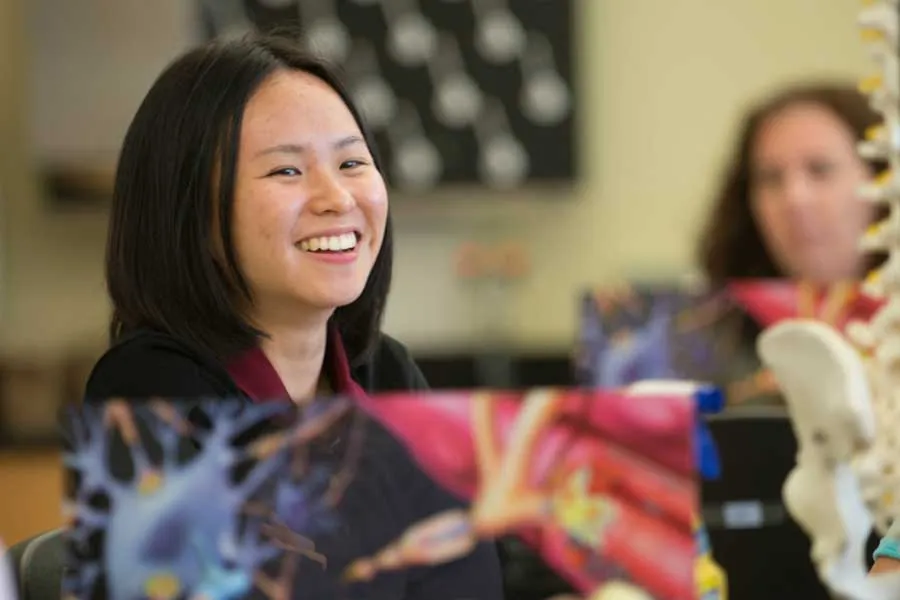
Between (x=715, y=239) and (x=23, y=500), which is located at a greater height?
(x=715, y=239)

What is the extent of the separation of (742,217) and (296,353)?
4.81ft

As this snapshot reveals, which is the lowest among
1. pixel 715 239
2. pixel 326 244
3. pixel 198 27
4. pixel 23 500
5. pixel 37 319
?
pixel 23 500

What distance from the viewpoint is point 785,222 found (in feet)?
7.38

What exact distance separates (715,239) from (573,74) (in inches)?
66.5

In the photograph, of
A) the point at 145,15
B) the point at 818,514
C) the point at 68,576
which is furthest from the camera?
the point at 145,15

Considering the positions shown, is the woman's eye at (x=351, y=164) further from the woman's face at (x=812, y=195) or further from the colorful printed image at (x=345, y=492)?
the woman's face at (x=812, y=195)

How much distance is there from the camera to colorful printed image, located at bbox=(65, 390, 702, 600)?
71 centimetres

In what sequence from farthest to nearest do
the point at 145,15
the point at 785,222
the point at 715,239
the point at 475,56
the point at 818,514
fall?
the point at 475,56
the point at 145,15
the point at 715,239
the point at 785,222
the point at 818,514

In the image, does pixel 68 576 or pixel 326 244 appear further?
pixel 326 244

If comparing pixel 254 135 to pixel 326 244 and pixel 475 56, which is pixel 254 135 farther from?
pixel 475 56

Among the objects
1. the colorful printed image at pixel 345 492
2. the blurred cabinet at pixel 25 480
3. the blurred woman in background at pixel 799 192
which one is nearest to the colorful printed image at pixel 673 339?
the blurred woman in background at pixel 799 192

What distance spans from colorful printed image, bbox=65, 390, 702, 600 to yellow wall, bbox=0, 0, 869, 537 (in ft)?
11.2

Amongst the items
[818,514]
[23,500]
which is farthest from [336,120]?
[23,500]

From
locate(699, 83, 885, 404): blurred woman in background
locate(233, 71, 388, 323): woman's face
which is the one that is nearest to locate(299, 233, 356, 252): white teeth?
locate(233, 71, 388, 323): woman's face
